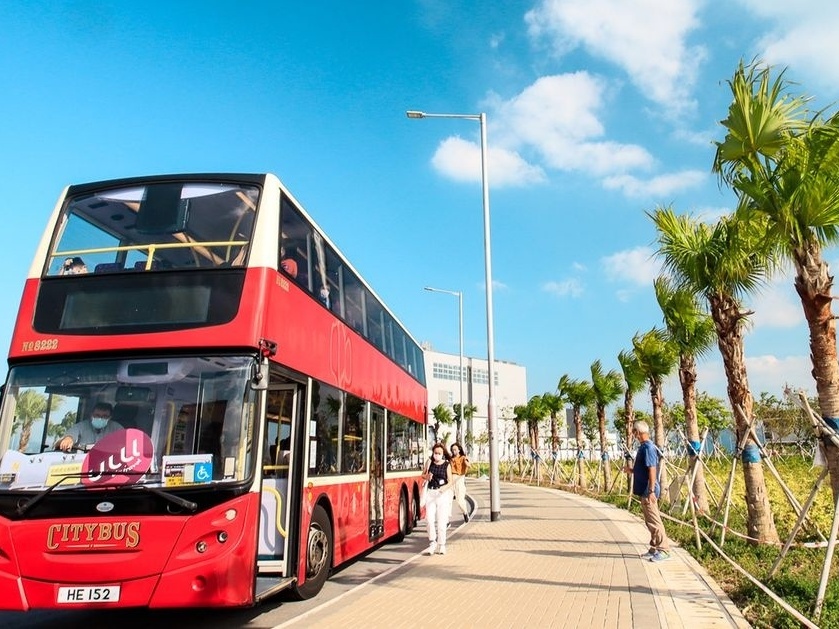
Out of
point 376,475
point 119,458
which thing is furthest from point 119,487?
point 376,475

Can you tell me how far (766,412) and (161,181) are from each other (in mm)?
55602

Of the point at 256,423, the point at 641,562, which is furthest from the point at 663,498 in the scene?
the point at 256,423

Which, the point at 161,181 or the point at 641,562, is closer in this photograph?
the point at 161,181

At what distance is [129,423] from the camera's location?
6.10 meters

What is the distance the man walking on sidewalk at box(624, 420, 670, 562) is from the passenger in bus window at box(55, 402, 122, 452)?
24.7 ft

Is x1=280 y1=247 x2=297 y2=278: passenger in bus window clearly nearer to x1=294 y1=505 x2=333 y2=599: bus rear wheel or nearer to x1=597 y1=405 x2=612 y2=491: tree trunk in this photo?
x1=294 y1=505 x2=333 y2=599: bus rear wheel

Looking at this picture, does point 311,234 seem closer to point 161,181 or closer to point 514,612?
point 161,181

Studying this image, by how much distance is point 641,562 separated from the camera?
10117mm

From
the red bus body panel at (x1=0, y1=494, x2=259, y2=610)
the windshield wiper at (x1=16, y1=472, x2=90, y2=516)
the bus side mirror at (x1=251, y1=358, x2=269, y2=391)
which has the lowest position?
the red bus body panel at (x1=0, y1=494, x2=259, y2=610)

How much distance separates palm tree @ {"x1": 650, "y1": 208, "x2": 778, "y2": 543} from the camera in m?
10.7

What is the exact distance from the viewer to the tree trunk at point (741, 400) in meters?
10.6

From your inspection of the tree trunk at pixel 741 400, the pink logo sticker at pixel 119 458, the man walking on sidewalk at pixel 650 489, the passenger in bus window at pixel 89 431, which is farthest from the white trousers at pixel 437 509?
the passenger in bus window at pixel 89 431

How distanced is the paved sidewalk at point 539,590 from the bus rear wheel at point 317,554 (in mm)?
375

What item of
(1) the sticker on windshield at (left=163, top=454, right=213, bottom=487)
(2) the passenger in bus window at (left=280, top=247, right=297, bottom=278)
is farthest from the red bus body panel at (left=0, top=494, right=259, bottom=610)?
(2) the passenger in bus window at (left=280, top=247, right=297, bottom=278)
